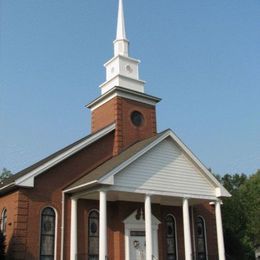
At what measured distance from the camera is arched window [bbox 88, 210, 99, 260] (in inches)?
894

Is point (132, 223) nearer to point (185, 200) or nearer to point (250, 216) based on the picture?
point (185, 200)

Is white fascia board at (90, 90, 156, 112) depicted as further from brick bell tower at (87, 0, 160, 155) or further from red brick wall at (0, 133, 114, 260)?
red brick wall at (0, 133, 114, 260)

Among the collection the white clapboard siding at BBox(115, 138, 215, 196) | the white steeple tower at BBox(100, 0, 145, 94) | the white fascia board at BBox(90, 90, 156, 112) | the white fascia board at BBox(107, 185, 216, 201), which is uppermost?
the white steeple tower at BBox(100, 0, 145, 94)

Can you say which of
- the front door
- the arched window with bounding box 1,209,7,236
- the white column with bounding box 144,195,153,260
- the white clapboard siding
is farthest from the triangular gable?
the arched window with bounding box 1,209,7,236

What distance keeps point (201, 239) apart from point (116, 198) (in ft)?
24.0

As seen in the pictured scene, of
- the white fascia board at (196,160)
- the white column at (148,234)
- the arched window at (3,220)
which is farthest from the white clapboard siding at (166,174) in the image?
the arched window at (3,220)

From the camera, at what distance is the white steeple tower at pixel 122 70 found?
92.8 feet

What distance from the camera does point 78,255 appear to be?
22094 millimetres

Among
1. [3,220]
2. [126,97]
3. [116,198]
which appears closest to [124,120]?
[126,97]

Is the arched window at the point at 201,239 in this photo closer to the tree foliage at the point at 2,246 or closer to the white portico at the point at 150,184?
the white portico at the point at 150,184

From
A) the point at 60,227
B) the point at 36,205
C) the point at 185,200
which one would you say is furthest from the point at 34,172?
the point at 185,200

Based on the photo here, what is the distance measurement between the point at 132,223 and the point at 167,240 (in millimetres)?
3248

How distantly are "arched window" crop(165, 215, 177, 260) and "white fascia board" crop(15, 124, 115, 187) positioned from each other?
6364mm

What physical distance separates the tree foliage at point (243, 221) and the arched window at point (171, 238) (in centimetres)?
1259
